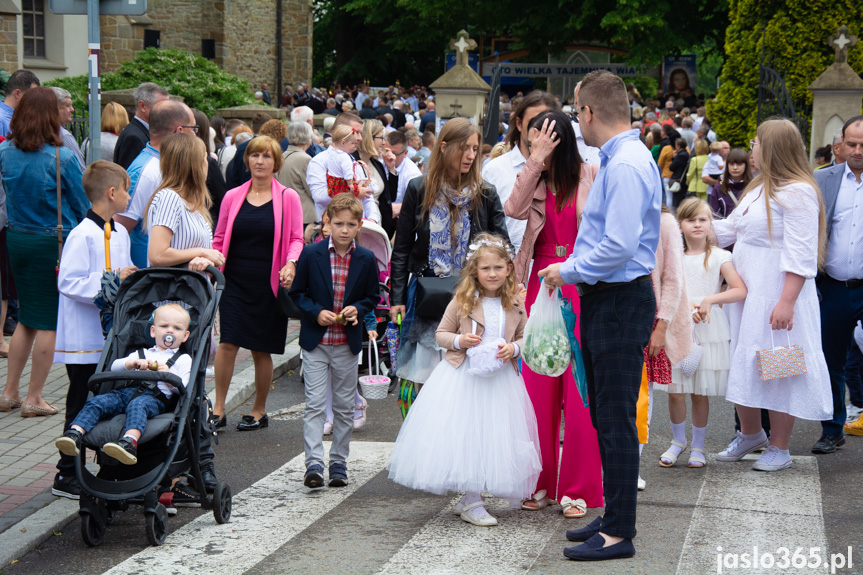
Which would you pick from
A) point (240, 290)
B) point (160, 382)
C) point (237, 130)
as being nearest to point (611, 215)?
point (160, 382)

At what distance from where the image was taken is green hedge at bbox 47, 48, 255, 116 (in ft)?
72.2

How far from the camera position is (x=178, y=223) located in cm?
632

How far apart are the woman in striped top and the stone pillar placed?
1188 cm

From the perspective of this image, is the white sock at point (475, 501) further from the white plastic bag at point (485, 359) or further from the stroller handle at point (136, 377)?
the stroller handle at point (136, 377)

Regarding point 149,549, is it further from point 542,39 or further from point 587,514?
point 542,39

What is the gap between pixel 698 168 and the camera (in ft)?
58.3

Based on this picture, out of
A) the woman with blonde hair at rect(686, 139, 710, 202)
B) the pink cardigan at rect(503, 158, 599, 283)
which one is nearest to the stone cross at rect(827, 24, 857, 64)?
the woman with blonde hair at rect(686, 139, 710, 202)

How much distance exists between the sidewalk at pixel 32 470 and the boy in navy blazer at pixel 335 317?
3.00 ft

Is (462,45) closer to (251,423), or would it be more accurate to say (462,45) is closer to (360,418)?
(360,418)

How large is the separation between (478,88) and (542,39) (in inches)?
861

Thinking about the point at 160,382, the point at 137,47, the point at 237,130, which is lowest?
the point at 160,382

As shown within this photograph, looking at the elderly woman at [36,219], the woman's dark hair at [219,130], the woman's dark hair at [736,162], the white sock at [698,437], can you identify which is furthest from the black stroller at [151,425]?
the woman's dark hair at [219,130]

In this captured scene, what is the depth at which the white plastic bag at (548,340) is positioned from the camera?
514 centimetres

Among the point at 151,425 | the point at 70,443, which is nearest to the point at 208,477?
the point at 151,425
